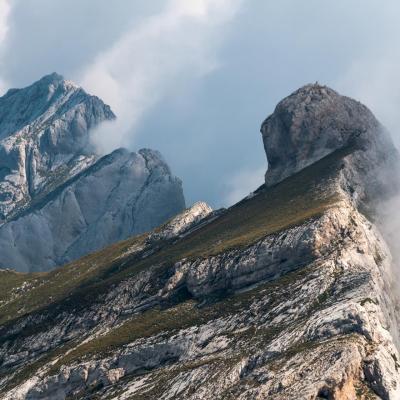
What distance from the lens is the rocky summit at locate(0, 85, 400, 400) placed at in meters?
102

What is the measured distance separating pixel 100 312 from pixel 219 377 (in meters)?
61.3

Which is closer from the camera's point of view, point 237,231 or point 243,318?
point 243,318

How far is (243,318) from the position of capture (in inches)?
5133

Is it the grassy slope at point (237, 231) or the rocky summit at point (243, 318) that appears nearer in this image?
the rocky summit at point (243, 318)

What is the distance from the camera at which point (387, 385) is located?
321 ft

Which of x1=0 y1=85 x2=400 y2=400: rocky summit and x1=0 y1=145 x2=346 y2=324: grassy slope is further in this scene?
x1=0 y1=145 x2=346 y2=324: grassy slope

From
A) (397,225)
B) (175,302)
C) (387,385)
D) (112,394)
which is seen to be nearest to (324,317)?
(387,385)

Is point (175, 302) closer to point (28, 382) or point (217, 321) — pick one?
point (217, 321)

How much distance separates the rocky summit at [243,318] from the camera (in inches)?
4021

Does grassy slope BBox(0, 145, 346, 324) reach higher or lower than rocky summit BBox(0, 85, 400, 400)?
higher

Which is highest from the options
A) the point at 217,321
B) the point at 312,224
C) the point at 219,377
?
the point at 312,224

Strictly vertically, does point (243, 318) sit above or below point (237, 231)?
below

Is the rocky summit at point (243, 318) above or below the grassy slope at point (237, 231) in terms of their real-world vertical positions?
below

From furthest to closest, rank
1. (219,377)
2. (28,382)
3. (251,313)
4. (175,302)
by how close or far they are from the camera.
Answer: (175,302) → (28,382) → (251,313) → (219,377)
